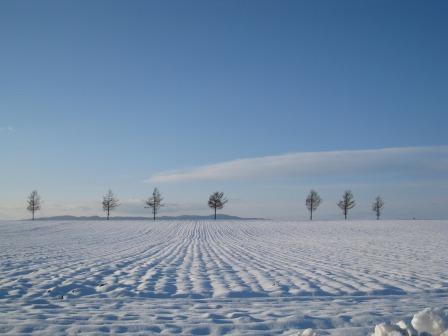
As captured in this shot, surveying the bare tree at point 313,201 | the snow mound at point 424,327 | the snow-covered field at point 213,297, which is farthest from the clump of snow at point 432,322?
the bare tree at point 313,201

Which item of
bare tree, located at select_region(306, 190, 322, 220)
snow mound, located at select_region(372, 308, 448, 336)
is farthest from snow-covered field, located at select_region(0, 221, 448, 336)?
bare tree, located at select_region(306, 190, 322, 220)

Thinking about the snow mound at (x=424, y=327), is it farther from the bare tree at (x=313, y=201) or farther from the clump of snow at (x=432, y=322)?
the bare tree at (x=313, y=201)

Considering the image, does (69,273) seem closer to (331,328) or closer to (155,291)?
(155,291)

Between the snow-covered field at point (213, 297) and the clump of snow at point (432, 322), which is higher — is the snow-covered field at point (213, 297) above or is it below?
below

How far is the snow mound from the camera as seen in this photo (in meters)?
3.76

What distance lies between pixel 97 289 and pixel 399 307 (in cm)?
626

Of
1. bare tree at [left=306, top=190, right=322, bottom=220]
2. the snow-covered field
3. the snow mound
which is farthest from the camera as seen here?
bare tree at [left=306, top=190, right=322, bottom=220]

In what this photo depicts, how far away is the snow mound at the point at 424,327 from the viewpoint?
3760mm

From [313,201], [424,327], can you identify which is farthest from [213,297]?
[313,201]

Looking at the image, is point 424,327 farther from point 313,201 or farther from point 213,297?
point 313,201

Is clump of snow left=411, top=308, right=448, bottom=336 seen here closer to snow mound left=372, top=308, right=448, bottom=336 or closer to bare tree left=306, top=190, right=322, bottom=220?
snow mound left=372, top=308, right=448, bottom=336

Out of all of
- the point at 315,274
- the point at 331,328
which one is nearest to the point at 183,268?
the point at 315,274

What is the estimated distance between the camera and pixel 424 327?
3846 millimetres

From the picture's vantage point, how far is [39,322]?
5.12 meters
